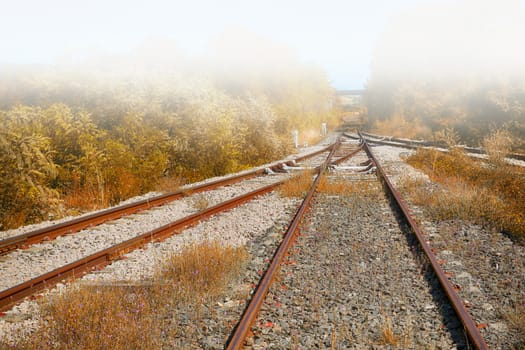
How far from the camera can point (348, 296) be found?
16.3 feet

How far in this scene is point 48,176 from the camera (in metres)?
10.6

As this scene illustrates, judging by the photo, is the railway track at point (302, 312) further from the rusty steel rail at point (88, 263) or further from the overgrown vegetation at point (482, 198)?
the overgrown vegetation at point (482, 198)

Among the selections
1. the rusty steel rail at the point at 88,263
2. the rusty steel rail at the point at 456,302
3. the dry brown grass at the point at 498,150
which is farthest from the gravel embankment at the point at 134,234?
the dry brown grass at the point at 498,150

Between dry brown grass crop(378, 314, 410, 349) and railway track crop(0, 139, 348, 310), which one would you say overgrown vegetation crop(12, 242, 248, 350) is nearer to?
railway track crop(0, 139, 348, 310)

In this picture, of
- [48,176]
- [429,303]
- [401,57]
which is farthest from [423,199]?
[401,57]

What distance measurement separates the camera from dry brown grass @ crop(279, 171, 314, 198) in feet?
37.8

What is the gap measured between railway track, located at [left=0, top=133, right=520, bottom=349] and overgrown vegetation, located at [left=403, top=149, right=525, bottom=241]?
1.50m

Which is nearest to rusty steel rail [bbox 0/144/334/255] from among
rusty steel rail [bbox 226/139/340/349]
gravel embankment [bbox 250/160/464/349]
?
rusty steel rail [bbox 226/139/340/349]

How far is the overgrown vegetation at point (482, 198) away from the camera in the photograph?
8.07 meters

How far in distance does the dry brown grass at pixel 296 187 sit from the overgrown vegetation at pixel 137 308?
5.68 metres

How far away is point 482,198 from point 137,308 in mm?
7560

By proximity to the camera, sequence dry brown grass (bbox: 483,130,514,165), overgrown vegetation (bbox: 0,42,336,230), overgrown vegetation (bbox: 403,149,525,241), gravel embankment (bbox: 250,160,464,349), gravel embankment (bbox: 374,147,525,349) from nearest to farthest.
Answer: gravel embankment (bbox: 250,160,464,349) < gravel embankment (bbox: 374,147,525,349) < overgrown vegetation (bbox: 403,149,525,241) < overgrown vegetation (bbox: 0,42,336,230) < dry brown grass (bbox: 483,130,514,165)

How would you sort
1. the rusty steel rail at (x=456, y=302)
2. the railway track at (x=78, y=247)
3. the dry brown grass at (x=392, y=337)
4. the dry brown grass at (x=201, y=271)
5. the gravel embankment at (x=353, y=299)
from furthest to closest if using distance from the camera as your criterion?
1. the railway track at (x=78, y=247)
2. the dry brown grass at (x=201, y=271)
3. the gravel embankment at (x=353, y=299)
4. the dry brown grass at (x=392, y=337)
5. the rusty steel rail at (x=456, y=302)

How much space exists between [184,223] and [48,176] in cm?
447
